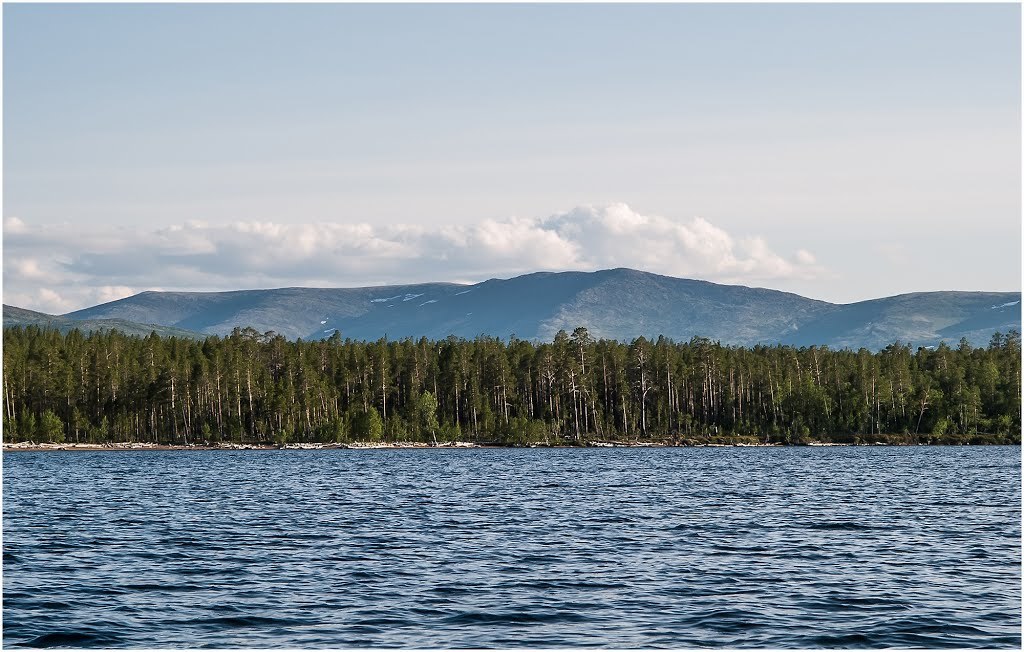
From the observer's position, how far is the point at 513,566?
3556 cm

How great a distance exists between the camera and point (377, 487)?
242ft

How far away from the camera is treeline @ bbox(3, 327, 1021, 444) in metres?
170

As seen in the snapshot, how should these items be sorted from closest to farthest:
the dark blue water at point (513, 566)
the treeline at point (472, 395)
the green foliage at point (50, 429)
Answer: the dark blue water at point (513, 566) → the green foliage at point (50, 429) → the treeline at point (472, 395)

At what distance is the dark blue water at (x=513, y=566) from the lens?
85.6 ft

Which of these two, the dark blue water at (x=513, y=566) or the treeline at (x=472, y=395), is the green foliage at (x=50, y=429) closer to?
the treeline at (x=472, y=395)

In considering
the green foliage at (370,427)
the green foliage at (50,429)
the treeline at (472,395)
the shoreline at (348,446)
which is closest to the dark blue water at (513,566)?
the shoreline at (348,446)

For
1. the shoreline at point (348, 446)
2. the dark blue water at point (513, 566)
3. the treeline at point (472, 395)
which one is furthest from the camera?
the treeline at point (472, 395)

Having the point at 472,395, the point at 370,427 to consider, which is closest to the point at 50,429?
the point at 370,427

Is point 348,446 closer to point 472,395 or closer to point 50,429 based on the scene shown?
point 472,395

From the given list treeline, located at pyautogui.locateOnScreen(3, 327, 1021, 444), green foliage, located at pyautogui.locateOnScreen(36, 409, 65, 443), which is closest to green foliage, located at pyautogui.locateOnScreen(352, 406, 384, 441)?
treeline, located at pyautogui.locateOnScreen(3, 327, 1021, 444)

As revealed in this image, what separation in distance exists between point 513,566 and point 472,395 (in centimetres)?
14635

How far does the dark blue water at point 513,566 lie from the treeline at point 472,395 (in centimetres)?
9995

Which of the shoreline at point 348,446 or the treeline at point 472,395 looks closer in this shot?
the shoreline at point 348,446

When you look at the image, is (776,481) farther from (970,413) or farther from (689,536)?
(970,413)
